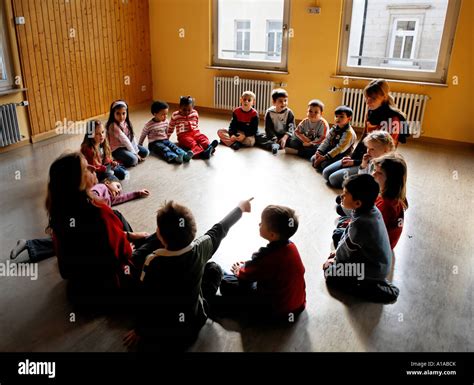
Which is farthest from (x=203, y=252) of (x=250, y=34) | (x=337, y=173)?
(x=250, y=34)

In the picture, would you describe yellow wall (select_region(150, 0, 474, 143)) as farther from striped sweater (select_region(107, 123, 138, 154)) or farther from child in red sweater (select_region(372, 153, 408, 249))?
child in red sweater (select_region(372, 153, 408, 249))

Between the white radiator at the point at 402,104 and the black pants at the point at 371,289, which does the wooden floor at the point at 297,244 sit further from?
the white radiator at the point at 402,104

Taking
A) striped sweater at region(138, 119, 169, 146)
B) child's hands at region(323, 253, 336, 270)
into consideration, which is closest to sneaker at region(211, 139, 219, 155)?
striped sweater at region(138, 119, 169, 146)

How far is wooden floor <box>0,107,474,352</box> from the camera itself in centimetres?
219

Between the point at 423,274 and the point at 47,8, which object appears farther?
the point at 47,8

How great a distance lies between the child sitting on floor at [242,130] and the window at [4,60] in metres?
2.47

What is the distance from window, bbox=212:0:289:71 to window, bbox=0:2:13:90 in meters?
3.11

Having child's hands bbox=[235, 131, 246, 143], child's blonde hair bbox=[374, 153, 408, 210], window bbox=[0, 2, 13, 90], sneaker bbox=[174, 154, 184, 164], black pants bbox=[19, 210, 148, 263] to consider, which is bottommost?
black pants bbox=[19, 210, 148, 263]

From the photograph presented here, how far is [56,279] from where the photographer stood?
2.63m

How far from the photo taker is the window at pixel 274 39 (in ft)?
21.1

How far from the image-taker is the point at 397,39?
585 centimetres
